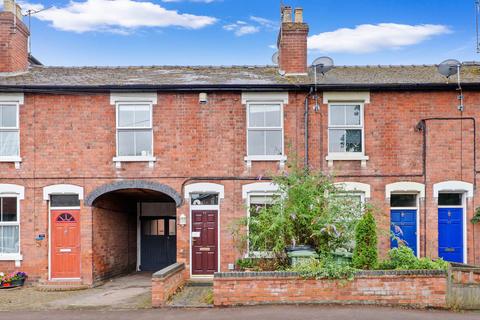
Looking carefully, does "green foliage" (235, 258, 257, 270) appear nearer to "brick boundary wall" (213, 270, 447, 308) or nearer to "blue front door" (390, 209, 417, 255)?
"brick boundary wall" (213, 270, 447, 308)

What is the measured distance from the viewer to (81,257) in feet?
48.7

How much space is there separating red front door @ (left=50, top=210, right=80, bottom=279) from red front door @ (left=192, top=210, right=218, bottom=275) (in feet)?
11.5

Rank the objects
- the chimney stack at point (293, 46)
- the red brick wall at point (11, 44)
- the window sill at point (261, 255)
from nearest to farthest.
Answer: the window sill at point (261, 255)
the red brick wall at point (11, 44)
the chimney stack at point (293, 46)

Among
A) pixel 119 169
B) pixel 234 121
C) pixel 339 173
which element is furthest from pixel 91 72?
pixel 339 173

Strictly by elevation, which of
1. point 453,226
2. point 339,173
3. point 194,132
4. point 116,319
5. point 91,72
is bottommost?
point 116,319

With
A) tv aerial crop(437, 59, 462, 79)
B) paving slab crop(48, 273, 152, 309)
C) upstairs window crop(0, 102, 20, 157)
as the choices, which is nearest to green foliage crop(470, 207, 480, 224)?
tv aerial crop(437, 59, 462, 79)

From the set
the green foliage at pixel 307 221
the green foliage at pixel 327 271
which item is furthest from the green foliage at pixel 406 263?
the green foliage at pixel 327 271

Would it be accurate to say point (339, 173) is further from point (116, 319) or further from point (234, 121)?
point (116, 319)

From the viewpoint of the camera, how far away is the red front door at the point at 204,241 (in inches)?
595

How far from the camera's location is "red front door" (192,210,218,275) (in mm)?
15117

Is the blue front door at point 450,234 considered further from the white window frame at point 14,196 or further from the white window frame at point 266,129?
the white window frame at point 14,196

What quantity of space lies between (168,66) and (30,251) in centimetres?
752

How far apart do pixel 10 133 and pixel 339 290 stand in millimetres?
10603

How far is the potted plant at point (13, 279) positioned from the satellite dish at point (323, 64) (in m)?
10.7
